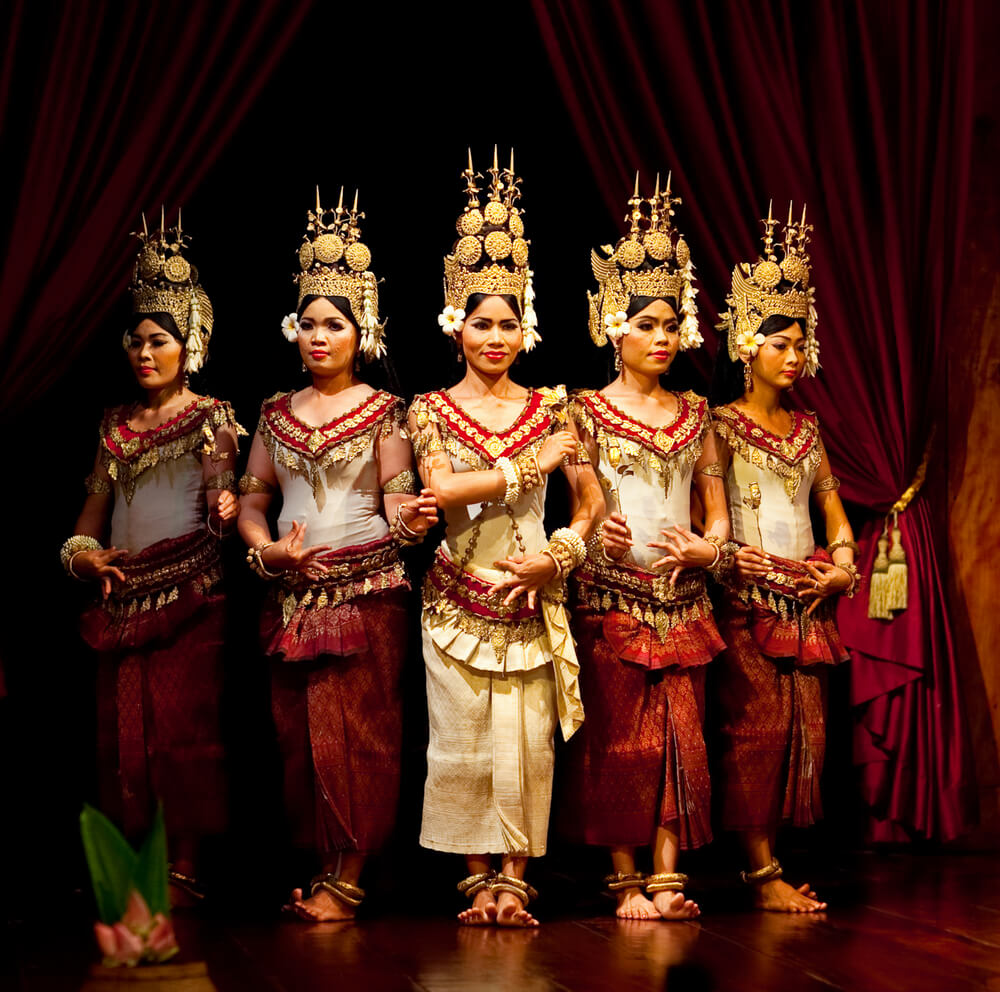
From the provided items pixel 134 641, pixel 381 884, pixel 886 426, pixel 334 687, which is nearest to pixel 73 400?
pixel 134 641

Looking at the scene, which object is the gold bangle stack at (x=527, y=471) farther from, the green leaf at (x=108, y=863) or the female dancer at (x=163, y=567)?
the green leaf at (x=108, y=863)

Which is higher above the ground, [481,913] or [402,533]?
[402,533]

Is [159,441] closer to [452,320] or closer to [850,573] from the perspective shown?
[452,320]

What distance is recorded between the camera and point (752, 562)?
415cm

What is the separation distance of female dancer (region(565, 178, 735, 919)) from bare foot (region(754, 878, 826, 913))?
0.88ft

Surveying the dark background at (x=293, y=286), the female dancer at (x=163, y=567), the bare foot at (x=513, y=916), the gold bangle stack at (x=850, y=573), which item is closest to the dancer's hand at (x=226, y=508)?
the female dancer at (x=163, y=567)

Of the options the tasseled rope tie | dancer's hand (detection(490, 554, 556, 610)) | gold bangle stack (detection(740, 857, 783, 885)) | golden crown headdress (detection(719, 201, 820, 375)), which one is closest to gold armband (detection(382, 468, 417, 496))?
dancer's hand (detection(490, 554, 556, 610))

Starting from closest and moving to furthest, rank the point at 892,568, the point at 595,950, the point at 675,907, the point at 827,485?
1. the point at 595,950
2. the point at 675,907
3. the point at 827,485
4. the point at 892,568

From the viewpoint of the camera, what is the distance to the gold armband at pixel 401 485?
404 cm

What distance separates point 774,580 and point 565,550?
66cm

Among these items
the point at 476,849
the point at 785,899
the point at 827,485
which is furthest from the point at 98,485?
the point at 785,899

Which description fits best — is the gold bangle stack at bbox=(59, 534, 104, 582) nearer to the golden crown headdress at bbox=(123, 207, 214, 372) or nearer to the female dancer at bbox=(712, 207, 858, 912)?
the golden crown headdress at bbox=(123, 207, 214, 372)

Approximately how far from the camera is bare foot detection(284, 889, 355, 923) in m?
3.84

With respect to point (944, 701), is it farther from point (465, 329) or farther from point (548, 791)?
point (465, 329)
